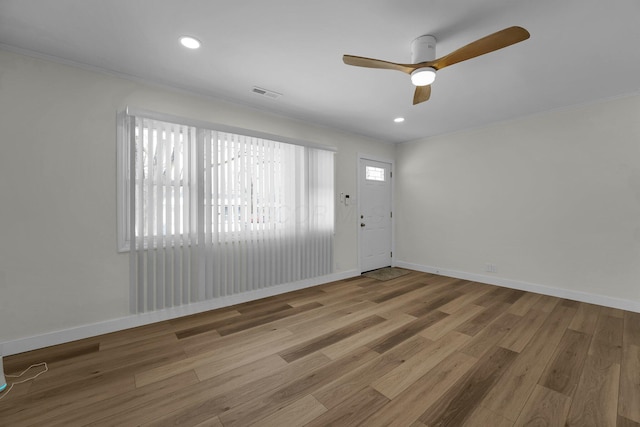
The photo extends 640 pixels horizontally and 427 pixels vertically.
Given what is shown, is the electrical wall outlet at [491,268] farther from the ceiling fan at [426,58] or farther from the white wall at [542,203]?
the ceiling fan at [426,58]

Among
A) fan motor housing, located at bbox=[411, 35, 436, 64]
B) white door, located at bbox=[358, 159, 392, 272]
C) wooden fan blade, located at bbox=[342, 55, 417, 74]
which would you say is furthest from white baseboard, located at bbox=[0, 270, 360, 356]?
fan motor housing, located at bbox=[411, 35, 436, 64]

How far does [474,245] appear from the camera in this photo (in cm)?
456

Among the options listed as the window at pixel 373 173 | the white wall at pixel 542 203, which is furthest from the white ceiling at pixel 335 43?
the window at pixel 373 173

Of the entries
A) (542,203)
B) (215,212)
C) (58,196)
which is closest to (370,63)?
(215,212)

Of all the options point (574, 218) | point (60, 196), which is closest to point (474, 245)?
point (574, 218)

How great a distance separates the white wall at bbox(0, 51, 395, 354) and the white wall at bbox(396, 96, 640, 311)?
191 inches

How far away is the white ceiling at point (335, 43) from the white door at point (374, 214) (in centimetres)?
196

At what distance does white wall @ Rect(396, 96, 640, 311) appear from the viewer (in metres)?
3.26

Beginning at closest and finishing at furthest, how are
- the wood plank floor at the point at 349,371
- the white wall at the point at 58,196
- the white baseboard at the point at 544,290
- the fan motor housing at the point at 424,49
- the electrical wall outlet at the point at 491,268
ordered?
Answer: 1. the wood plank floor at the point at 349,371
2. the fan motor housing at the point at 424,49
3. the white wall at the point at 58,196
4. the white baseboard at the point at 544,290
5. the electrical wall outlet at the point at 491,268

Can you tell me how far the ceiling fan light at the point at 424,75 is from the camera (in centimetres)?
214

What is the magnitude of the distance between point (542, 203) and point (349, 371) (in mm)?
3872

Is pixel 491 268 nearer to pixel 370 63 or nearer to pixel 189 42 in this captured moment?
pixel 370 63

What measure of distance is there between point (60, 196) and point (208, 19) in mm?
2171

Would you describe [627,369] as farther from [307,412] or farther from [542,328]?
[307,412]
